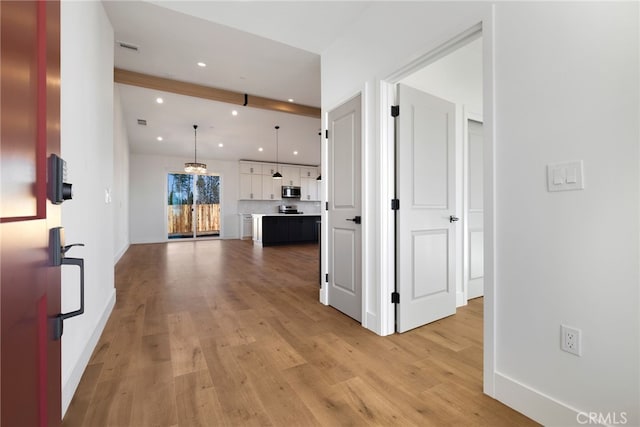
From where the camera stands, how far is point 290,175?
35.4 ft

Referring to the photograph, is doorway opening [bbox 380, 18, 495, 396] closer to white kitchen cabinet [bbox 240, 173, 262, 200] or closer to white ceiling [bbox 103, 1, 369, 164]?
white ceiling [bbox 103, 1, 369, 164]

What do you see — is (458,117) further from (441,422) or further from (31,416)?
(31,416)

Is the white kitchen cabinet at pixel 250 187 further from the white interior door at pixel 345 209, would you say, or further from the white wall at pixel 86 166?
the white interior door at pixel 345 209

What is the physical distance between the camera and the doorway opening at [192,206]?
365 inches

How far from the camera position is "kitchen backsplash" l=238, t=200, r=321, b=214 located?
10242mm

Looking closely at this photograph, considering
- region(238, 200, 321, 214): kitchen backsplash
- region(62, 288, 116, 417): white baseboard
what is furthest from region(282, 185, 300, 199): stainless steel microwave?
region(62, 288, 116, 417): white baseboard

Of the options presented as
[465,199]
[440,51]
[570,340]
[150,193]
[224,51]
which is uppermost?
[224,51]

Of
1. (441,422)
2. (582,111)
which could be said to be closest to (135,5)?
(582,111)

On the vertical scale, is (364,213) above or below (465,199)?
below

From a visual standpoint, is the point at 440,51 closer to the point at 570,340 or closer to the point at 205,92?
the point at 570,340

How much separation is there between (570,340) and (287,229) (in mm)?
7379

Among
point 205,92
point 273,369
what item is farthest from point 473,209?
point 205,92

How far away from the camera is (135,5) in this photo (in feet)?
8.30

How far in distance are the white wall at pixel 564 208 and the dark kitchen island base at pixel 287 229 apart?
6857 millimetres
